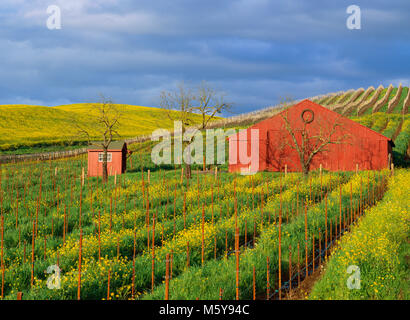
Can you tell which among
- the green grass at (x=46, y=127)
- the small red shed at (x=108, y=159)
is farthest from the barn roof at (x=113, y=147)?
the green grass at (x=46, y=127)

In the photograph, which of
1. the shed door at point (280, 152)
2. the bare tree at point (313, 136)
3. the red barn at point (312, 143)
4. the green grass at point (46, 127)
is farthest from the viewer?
the green grass at point (46, 127)

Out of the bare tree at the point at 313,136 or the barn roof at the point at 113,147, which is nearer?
the bare tree at the point at 313,136

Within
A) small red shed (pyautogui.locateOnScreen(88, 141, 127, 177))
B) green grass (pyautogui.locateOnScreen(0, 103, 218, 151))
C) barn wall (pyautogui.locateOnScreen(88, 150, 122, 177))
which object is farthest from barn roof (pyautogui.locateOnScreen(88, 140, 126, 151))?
green grass (pyautogui.locateOnScreen(0, 103, 218, 151))

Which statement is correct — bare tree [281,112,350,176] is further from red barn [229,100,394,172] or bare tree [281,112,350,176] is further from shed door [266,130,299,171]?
shed door [266,130,299,171]

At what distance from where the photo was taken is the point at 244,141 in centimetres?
3647

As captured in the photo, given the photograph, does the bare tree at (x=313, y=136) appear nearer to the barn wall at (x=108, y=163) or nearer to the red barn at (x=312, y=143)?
the red barn at (x=312, y=143)

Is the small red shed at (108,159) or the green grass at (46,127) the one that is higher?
the green grass at (46,127)

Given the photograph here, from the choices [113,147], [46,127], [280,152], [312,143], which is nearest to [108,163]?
[113,147]

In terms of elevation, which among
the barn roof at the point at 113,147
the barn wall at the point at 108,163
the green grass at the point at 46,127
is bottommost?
the barn wall at the point at 108,163

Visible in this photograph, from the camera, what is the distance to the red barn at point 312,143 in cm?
3416

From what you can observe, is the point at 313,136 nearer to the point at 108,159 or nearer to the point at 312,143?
the point at 312,143

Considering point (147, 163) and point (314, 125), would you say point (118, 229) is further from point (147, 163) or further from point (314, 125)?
point (147, 163)

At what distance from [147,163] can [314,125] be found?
64.3 feet
